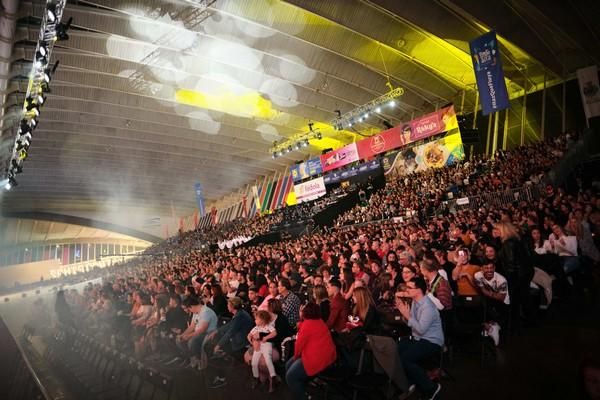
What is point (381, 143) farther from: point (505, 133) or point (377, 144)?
point (505, 133)

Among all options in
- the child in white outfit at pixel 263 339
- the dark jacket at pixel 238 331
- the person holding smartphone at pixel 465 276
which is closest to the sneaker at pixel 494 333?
the person holding smartphone at pixel 465 276

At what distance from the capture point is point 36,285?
90.3 ft

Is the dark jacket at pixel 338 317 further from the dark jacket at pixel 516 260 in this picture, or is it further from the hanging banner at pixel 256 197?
the hanging banner at pixel 256 197

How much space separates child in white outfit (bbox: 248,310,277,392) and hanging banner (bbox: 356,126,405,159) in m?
18.2

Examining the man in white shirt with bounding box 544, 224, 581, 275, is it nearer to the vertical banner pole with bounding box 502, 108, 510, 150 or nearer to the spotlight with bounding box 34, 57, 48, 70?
the spotlight with bounding box 34, 57, 48, 70

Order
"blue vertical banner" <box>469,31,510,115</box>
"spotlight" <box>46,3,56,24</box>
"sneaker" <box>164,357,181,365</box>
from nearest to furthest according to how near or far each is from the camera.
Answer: "sneaker" <box>164,357,181,365</box>, "spotlight" <box>46,3,56,24</box>, "blue vertical banner" <box>469,31,510,115</box>

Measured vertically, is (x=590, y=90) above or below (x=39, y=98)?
above

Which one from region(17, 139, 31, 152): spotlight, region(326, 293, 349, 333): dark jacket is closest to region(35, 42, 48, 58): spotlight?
region(17, 139, 31, 152): spotlight

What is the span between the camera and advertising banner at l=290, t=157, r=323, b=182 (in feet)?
82.6

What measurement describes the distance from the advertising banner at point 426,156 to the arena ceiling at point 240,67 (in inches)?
157

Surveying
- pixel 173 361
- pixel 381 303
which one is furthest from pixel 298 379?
pixel 173 361

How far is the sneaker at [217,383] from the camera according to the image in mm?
4703

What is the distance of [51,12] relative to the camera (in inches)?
351

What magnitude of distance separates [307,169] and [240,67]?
10.7 m
